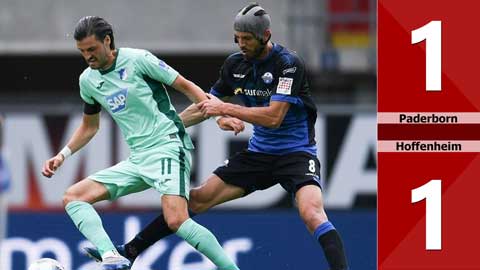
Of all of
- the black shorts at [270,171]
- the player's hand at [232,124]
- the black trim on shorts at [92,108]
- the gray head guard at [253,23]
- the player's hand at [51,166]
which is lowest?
the black shorts at [270,171]

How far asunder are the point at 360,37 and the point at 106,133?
657cm

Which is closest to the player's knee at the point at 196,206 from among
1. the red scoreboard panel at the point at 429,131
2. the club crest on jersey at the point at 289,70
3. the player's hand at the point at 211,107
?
the player's hand at the point at 211,107

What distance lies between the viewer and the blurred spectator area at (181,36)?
→ 1719 centimetres

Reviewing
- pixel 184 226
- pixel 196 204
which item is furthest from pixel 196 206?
pixel 184 226

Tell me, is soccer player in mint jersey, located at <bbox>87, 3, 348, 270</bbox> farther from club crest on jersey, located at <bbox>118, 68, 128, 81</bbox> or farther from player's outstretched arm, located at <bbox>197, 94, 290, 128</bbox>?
club crest on jersey, located at <bbox>118, 68, 128, 81</bbox>

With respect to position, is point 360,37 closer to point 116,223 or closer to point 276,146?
point 116,223

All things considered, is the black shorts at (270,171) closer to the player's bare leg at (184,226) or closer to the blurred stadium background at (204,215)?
the player's bare leg at (184,226)

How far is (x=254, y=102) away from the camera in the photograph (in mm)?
8312

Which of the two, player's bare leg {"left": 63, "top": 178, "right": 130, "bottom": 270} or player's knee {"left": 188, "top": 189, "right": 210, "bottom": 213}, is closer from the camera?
player's bare leg {"left": 63, "top": 178, "right": 130, "bottom": 270}

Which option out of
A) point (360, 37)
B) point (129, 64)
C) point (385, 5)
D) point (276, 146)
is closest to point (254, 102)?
point (276, 146)

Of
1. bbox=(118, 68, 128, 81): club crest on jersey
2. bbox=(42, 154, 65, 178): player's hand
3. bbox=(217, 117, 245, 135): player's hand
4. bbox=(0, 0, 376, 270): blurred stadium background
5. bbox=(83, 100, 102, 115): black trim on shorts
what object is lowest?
bbox=(0, 0, 376, 270): blurred stadium background

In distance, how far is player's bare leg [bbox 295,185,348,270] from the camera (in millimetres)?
7965

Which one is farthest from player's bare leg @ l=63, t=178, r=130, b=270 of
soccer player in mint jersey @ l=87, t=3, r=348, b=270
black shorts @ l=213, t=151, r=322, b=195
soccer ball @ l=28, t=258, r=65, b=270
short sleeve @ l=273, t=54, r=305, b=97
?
short sleeve @ l=273, t=54, r=305, b=97

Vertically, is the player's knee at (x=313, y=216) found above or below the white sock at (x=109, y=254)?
above
